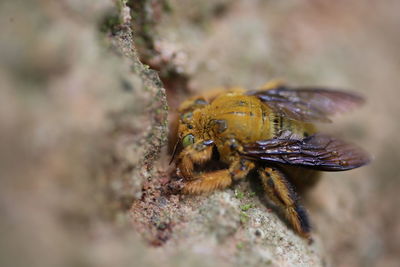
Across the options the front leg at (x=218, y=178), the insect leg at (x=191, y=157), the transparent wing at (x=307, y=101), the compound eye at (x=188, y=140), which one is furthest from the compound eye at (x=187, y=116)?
the transparent wing at (x=307, y=101)

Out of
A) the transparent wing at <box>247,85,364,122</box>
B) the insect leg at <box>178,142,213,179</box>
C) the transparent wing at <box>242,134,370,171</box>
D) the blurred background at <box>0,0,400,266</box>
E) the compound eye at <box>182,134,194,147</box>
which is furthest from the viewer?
the transparent wing at <box>247,85,364,122</box>

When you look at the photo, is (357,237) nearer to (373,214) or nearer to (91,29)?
(373,214)

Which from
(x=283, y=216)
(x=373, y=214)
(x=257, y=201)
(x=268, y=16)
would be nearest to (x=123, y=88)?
(x=257, y=201)

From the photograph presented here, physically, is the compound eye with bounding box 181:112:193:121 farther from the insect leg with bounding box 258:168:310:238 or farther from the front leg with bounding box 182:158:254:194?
the insect leg with bounding box 258:168:310:238

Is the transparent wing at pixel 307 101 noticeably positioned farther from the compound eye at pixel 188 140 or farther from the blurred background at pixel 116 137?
the compound eye at pixel 188 140

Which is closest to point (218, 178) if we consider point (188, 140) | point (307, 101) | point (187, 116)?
point (188, 140)

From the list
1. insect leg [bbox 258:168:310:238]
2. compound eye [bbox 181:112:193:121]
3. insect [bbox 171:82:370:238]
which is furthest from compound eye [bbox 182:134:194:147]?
insect leg [bbox 258:168:310:238]
